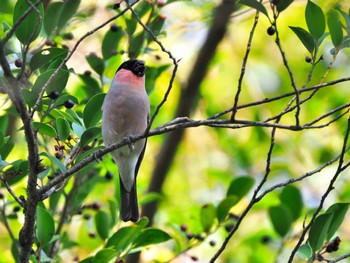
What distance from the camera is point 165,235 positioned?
145 inches

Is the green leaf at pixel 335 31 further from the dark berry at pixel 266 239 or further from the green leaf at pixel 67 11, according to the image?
the dark berry at pixel 266 239

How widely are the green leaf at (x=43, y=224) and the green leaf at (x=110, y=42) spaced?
3.69 ft

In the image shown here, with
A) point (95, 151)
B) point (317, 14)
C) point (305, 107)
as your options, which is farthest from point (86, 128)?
point (305, 107)

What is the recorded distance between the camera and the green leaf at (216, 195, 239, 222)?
13.1ft

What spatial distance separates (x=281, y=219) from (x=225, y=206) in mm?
419

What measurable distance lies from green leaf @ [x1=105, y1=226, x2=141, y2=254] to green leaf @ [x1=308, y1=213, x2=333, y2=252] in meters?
0.89

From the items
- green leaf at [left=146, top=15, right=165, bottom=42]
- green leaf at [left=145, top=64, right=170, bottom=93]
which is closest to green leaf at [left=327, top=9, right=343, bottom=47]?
green leaf at [left=146, top=15, right=165, bottom=42]

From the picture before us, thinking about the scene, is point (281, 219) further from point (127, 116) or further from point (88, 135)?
point (88, 135)

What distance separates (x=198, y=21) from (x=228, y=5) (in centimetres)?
36

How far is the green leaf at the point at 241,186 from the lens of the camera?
13.6ft

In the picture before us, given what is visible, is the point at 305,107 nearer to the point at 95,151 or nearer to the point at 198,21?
the point at 198,21

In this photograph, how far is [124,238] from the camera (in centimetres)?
358

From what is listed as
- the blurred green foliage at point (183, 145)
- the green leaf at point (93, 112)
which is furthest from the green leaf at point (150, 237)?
the green leaf at point (93, 112)

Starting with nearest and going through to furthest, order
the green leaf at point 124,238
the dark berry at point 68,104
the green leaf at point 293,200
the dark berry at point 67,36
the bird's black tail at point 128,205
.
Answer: the dark berry at point 68,104 < the green leaf at point 124,238 < the dark berry at point 67,36 < the bird's black tail at point 128,205 < the green leaf at point 293,200
